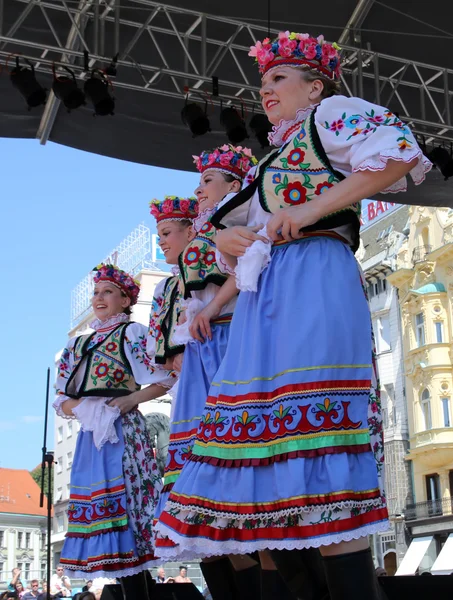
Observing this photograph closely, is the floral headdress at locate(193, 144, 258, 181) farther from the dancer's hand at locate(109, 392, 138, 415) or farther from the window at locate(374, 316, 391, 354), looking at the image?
the window at locate(374, 316, 391, 354)

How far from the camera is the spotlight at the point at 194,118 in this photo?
7.31 metres

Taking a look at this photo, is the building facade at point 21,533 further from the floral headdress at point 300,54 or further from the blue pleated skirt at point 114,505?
the floral headdress at point 300,54

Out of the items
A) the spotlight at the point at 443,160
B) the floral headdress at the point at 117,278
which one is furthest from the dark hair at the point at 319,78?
the spotlight at the point at 443,160

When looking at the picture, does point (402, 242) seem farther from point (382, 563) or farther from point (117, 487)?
point (117, 487)

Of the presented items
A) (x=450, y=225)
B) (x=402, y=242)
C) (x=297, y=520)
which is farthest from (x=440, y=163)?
(x=402, y=242)

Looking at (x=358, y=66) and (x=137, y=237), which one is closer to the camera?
(x=358, y=66)

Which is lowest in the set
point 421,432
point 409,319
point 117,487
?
point 117,487

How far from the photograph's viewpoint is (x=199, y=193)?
381cm

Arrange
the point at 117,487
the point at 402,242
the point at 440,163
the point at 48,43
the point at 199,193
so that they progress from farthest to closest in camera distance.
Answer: the point at 402,242, the point at 440,163, the point at 48,43, the point at 117,487, the point at 199,193

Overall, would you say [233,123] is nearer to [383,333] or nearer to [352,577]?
[352,577]

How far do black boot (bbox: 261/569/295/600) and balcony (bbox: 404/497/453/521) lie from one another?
26352mm

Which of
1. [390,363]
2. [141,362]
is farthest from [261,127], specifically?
[390,363]

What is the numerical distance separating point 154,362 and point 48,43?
4191 millimetres

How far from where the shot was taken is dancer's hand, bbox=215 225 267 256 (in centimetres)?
248
